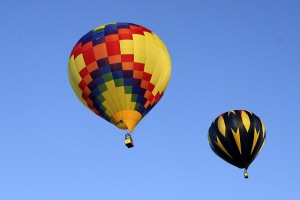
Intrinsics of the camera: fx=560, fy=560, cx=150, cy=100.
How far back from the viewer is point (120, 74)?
26.4 m

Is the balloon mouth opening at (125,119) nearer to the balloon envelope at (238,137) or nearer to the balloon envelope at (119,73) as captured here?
the balloon envelope at (119,73)

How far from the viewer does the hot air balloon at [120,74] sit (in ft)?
86.5

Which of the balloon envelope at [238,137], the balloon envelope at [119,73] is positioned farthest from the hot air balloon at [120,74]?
the balloon envelope at [238,137]

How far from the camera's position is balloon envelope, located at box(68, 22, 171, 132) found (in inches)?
1038

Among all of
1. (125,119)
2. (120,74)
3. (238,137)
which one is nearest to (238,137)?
(238,137)

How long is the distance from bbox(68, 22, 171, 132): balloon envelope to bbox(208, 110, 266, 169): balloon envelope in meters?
5.89

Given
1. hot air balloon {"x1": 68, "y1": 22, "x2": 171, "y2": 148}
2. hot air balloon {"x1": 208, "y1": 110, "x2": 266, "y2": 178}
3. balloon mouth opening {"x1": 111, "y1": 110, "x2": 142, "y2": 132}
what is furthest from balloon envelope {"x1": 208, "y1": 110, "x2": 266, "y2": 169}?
balloon mouth opening {"x1": 111, "y1": 110, "x2": 142, "y2": 132}

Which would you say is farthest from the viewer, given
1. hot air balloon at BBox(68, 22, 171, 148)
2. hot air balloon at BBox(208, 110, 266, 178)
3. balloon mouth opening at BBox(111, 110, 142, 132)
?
hot air balloon at BBox(208, 110, 266, 178)

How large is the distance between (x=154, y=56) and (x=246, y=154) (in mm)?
8198

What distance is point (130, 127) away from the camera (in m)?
26.2

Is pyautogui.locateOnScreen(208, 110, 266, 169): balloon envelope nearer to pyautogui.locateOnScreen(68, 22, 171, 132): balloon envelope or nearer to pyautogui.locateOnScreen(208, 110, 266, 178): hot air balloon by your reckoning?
pyautogui.locateOnScreen(208, 110, 266, 178): hot air balloon

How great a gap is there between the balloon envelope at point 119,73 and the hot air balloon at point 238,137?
5.90 m

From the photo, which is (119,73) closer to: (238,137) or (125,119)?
(125,119)

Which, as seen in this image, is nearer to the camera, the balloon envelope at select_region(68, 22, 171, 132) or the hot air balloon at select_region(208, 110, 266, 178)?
the balloon envelope at select_region(68, 22, 171, 132)
